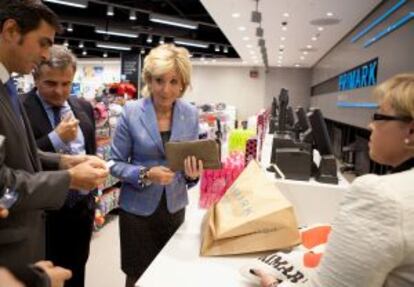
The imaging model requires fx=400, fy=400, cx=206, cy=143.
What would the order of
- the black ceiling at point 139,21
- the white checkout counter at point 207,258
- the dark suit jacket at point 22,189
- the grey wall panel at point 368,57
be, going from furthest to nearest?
the black ceiling at point 139,21 < the grey wall panel at point 368,57 < the white checkout counter at point 207,258 < the dark suit jacket at point 22,189

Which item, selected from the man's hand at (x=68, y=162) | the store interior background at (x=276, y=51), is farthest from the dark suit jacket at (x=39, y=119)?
the store interior background at (x=276, y=51)

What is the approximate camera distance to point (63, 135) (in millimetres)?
2010

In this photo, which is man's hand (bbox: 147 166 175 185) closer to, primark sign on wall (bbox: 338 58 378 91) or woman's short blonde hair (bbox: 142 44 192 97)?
woman's short blonde hair (bbox: 142 44 192 97)

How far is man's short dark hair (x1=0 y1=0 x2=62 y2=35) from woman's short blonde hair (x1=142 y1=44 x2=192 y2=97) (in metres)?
0.66

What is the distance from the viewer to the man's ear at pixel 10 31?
1.36m

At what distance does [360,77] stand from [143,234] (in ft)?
26.4

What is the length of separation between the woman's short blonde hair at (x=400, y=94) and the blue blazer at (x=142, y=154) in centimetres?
116

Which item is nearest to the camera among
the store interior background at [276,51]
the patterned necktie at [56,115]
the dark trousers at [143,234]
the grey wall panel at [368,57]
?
the dark trousers at [143,234]

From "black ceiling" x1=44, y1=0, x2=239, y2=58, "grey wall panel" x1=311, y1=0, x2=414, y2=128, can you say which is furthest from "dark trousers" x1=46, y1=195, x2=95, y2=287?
"black ceiling" x1=44, y1=0, x2=239, y2=58

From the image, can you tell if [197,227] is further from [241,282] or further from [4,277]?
[4,277]

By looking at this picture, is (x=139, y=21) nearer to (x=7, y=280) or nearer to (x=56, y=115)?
(x=56, y=115)

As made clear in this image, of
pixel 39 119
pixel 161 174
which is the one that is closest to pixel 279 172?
pixel 161 174

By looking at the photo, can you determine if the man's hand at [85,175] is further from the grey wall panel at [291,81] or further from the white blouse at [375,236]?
the grey wall panel at [291,81]

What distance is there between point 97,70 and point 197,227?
2131 centimetres
